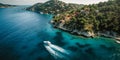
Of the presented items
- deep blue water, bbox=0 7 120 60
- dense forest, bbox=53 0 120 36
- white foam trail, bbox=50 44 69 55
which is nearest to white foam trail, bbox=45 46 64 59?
deep blue water, bbox=0 7 120 60

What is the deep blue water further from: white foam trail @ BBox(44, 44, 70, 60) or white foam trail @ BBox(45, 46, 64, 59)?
white foam trail @ BBox(44, 44, 70, 60)

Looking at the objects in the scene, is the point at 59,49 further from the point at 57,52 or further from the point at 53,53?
the point at 53,53

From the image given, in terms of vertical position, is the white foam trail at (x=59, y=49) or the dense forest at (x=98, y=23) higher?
the dense forest at (x=98, y=23)

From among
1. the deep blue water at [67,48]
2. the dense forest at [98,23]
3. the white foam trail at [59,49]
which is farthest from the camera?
the dense forest at [98,23]

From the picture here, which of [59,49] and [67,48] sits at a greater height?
[59,49]

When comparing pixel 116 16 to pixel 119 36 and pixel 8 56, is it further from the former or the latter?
pixel 8 56

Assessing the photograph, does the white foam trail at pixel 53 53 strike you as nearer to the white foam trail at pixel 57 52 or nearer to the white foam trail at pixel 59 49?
the white foam trail at pixel 57 52

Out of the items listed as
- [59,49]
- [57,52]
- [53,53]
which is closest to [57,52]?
[57,52]

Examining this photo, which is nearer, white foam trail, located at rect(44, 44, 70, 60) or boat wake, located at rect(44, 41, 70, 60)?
boat wake, located at rect(44, 41, 70, 60)

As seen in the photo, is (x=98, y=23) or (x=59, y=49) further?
(x=98, y=23)

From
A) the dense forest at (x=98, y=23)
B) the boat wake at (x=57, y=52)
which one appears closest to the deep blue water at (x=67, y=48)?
the boat wake at (x=57, y=52)

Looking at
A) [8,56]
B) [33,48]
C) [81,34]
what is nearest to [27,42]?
[33,48]

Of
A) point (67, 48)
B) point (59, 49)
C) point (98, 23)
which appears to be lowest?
point (67, 48)
